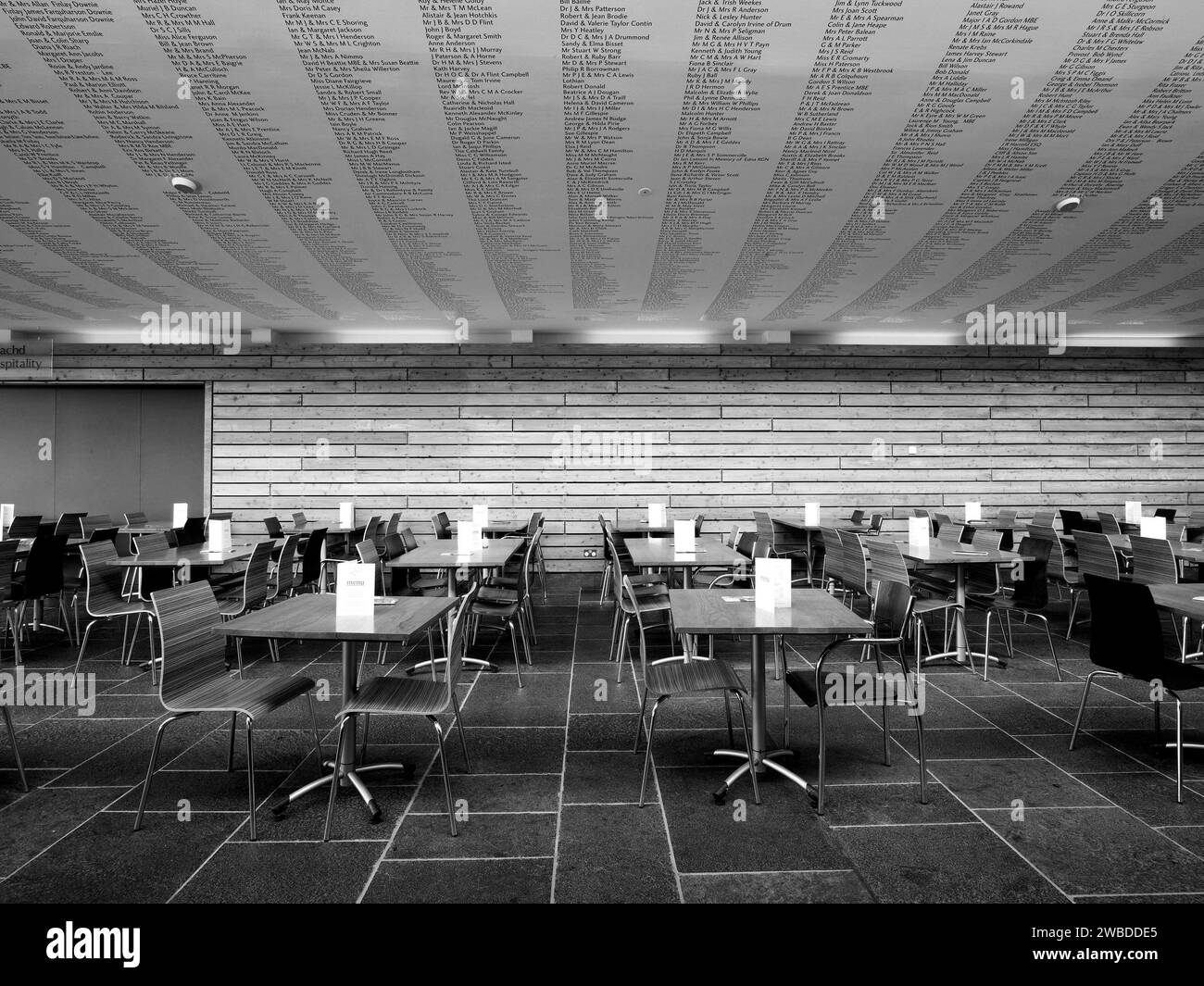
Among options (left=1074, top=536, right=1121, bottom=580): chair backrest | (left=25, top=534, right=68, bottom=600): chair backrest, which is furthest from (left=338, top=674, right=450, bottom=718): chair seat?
(left=1074, top=536, right=1121, bottom=580): chair backrest

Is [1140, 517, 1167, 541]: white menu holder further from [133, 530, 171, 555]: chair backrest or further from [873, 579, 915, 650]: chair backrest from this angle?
[133, 530, 171, 555]: chair backrest

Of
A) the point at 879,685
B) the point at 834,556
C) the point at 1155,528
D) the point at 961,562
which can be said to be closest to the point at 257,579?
the point at 879,685

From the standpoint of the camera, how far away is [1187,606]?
9.86 ft

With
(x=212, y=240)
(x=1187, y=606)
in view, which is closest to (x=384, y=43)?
(x=212, y=240)

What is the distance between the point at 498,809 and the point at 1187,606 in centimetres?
308

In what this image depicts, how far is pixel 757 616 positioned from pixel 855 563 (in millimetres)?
2620

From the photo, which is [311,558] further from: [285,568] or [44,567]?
[44,567]

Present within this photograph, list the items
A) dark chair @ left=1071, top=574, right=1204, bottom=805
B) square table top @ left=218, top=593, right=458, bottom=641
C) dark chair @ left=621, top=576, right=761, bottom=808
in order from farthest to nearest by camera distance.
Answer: dark chair @ left=1071, top=574, right=1204, bottom=805 → dark chair @ left=621, top=576, right=761, bottom=808 → square table top @ left=218, top=593, right=458, bottom=641

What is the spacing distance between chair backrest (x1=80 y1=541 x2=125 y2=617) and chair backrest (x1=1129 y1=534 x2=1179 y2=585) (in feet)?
22.5

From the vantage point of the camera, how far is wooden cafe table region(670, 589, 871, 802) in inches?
104

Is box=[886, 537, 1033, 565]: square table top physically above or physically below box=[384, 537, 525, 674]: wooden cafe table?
above

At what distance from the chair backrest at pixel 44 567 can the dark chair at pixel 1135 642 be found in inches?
263

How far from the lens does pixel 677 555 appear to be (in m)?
5.03
